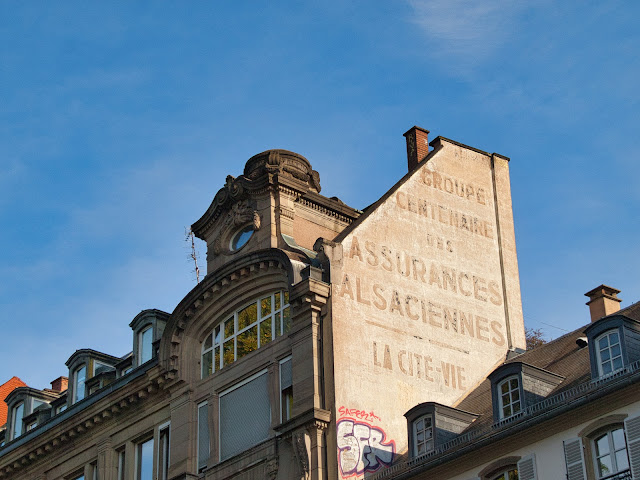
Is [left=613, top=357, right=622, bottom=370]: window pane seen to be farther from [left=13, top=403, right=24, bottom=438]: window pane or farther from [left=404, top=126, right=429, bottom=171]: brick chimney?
[left=13, top=403, right=24, bottom=438]: window pane

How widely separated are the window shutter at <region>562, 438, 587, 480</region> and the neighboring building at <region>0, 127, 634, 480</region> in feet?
11.4

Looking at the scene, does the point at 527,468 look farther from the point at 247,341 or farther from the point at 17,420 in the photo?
the point at 17,420

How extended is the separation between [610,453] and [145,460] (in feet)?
63.9

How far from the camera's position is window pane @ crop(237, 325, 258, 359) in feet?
132

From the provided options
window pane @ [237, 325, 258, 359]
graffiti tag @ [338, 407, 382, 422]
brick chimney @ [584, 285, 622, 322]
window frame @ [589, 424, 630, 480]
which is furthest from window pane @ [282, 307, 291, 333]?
window frame @ [589, 424, 630, 480]

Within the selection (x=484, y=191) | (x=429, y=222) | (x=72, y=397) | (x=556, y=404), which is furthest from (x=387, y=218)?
(x=72, y=397)

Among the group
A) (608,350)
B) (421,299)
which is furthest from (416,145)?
(608,350)

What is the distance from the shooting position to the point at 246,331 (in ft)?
134

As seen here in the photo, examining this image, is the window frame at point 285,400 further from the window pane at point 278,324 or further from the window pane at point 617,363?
the window pane at point 617,363

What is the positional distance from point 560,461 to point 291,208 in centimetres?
1528

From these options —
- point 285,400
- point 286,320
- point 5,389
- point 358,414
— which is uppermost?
point 5,389

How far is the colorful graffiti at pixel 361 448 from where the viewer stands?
35.7 m

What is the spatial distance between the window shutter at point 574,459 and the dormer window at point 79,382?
2423cm

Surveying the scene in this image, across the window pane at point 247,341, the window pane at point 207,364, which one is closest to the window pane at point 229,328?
the window pane at point 247,341
